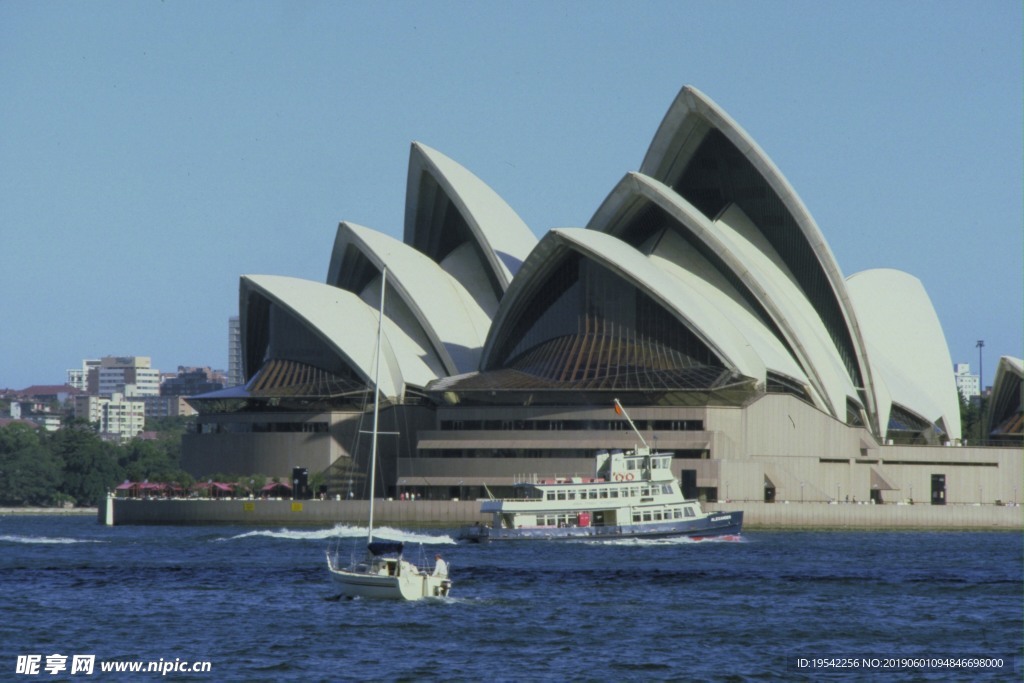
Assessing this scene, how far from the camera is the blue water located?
34.7m

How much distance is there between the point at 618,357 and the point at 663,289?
14.5 ft

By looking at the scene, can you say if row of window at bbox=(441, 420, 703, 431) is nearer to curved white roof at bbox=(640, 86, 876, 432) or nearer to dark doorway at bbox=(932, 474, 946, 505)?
curved white roof at bbox=(640, 86, 876, 432)

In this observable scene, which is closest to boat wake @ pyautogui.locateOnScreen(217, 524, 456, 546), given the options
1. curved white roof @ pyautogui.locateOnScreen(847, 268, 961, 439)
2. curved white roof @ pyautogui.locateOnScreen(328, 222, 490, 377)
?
curved white roof @ pyautogui.locateOnScreen(328, 222, 490, 377)

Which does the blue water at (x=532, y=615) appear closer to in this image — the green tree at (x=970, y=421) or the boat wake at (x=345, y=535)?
the boat wake at (x=345, y=535)

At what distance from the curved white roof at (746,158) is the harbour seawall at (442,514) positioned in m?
7.54

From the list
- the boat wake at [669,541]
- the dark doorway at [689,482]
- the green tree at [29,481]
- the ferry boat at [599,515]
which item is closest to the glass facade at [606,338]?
the dark doorway at [689,482]

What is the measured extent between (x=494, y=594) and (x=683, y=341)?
144ft

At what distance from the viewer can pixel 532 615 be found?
42.3 m

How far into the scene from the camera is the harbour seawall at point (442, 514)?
83750 mm

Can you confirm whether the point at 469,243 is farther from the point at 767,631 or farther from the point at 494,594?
the point at 767,631

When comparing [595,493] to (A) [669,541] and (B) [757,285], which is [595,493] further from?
(B) [757,285]

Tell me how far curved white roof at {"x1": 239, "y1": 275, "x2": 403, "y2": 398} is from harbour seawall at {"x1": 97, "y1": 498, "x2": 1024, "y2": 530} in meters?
9.26

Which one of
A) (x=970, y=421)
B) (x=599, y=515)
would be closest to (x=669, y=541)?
(x=599, y=515)

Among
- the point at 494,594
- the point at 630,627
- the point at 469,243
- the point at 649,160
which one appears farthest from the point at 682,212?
the point at 630,627
